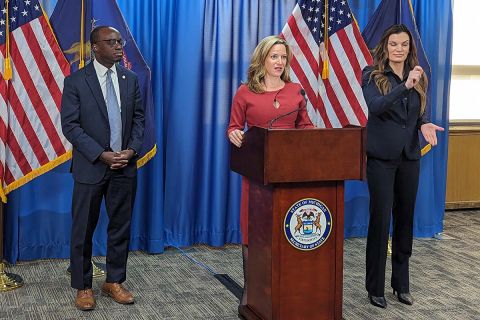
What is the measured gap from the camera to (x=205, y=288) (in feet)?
15.2

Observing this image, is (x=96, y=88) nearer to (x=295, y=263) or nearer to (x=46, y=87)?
(x=46, y=87)

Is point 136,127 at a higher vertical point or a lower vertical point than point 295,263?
higher

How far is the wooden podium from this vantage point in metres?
3.37

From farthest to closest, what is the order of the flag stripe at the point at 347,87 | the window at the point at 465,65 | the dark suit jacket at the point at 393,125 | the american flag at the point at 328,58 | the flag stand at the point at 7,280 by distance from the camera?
the window at the point at 465,65, the flag stripe at the point at 347,87, the american flag at the point at 328,58, the flag stand at the point at 7,280, the dark suit jacket at the point at 393,125

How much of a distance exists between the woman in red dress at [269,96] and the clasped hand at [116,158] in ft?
2.11

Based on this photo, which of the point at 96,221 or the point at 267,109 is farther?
the point at 96,221

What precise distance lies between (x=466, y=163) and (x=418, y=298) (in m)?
3.33

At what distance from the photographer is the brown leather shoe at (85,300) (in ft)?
13.4

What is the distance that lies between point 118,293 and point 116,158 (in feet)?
2.78

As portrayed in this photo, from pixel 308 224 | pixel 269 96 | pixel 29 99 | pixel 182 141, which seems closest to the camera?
pixel 308 224

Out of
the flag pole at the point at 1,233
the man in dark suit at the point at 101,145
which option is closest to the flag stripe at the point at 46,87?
the flag pole at the point at 1,233

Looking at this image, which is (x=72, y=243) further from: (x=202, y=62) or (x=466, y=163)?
(x=466, y=163)

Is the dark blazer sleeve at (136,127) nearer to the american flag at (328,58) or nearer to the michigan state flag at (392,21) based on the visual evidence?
the american flag at (328,58)

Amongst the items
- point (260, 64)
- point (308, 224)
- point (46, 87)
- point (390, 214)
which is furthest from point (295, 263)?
point (46, 87)
